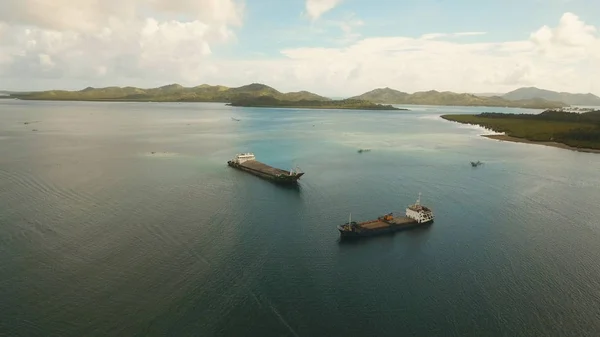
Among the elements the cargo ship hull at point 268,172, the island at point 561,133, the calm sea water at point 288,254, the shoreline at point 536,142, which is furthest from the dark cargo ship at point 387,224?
the island at point 561,133

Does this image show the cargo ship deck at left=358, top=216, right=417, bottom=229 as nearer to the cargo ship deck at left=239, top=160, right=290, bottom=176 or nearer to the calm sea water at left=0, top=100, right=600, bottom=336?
the calm sea water at left=0, top=100, right=600, bottom=336

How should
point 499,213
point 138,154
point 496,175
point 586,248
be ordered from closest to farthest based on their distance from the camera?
point 586,248
point 499,213
point 496,175
point 138,154

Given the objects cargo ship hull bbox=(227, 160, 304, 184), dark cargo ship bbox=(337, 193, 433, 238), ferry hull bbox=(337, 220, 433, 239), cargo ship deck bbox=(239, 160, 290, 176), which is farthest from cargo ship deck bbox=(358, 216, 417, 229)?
cargo ship deck bbox=(239, 160, 290, 176)

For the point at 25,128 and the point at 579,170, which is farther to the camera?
the point at 25,128

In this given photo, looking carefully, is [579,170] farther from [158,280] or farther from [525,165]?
Answer: [158,280]

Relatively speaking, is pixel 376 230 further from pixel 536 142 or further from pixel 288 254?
pixel 536 142

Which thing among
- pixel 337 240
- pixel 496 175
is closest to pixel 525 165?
pixel 496 175

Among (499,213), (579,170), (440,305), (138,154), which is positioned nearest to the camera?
(440,305)
